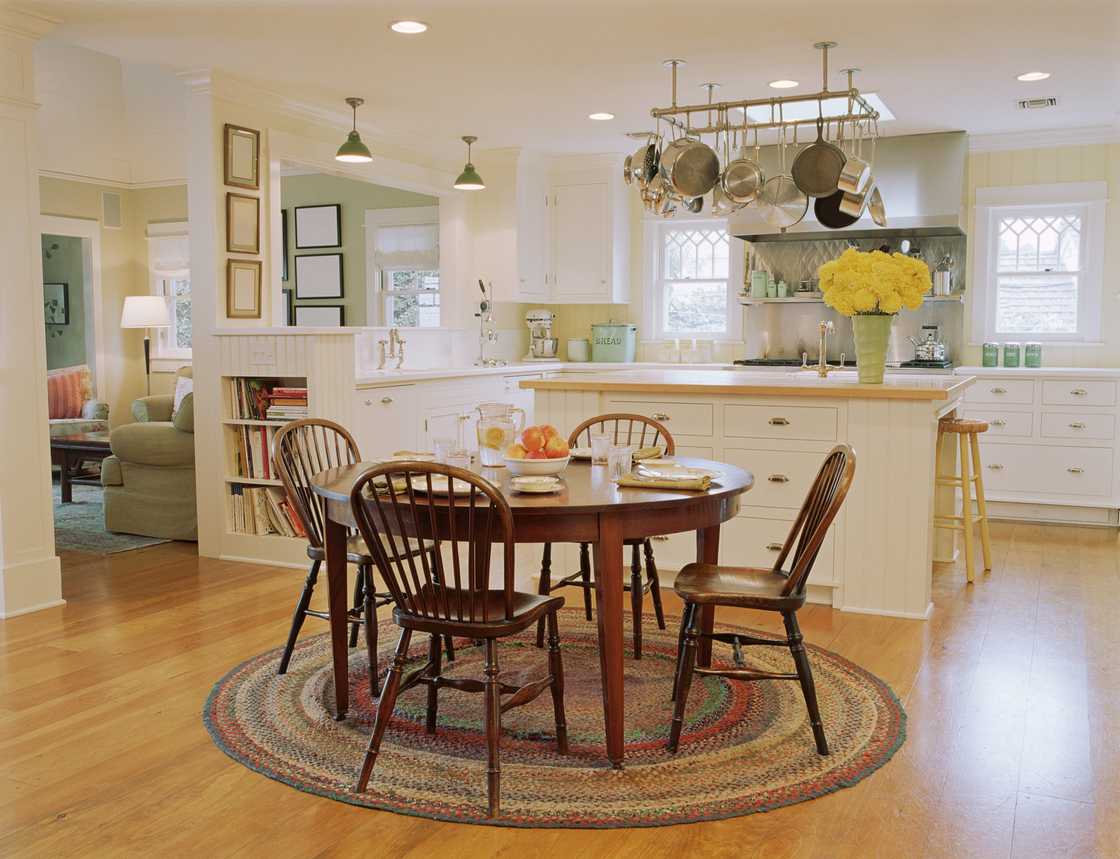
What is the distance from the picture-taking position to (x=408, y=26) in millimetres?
4285

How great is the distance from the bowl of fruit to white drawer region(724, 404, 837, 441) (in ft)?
5.23

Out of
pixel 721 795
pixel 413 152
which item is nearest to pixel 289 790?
pixel 721 795

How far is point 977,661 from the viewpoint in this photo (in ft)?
11.8

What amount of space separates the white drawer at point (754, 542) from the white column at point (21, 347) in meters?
2.81

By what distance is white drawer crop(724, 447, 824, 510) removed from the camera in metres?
4.33

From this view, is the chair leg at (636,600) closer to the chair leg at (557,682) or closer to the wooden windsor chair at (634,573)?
the wooden windsor chair at (634,573)

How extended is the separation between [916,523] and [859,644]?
62 cm

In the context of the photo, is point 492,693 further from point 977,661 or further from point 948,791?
point 977,661

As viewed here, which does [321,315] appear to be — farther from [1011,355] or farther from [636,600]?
[636,600]

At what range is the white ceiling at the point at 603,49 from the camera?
4.09m

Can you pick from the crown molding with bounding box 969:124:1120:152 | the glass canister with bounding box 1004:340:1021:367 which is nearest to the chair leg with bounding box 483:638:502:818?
the glass canister with bounding box 1004:340:1021:367

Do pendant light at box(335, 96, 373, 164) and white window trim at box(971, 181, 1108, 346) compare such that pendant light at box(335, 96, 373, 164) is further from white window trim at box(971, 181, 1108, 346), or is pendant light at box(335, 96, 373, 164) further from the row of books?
white window trim at box(971, 181, 1108, 346)

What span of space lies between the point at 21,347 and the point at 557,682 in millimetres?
2832

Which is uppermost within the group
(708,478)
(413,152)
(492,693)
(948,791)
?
(413,152)
